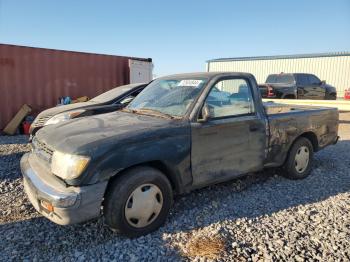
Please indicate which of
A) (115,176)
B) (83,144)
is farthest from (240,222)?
(83,144)

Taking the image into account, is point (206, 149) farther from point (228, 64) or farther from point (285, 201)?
point (228, 64)

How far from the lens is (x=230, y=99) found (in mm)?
4238

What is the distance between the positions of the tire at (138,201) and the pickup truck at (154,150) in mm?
10

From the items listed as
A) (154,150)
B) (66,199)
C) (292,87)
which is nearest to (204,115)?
(154,150)

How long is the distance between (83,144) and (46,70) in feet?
27.7

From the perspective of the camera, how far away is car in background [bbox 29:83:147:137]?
6.97m

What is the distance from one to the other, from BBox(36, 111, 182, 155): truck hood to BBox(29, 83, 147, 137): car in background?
307cm

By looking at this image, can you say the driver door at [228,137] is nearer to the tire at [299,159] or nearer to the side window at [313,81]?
the tire at [299,159]

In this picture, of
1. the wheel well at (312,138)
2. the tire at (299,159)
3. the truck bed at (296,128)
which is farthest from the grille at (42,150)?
the wheel well at (312,138)

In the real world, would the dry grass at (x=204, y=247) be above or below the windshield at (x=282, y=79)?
below

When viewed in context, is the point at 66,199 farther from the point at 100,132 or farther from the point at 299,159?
the point at 299,159

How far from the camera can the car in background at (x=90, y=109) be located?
22.9 ft

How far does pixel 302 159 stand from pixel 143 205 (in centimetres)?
316

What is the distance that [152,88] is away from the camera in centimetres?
462
